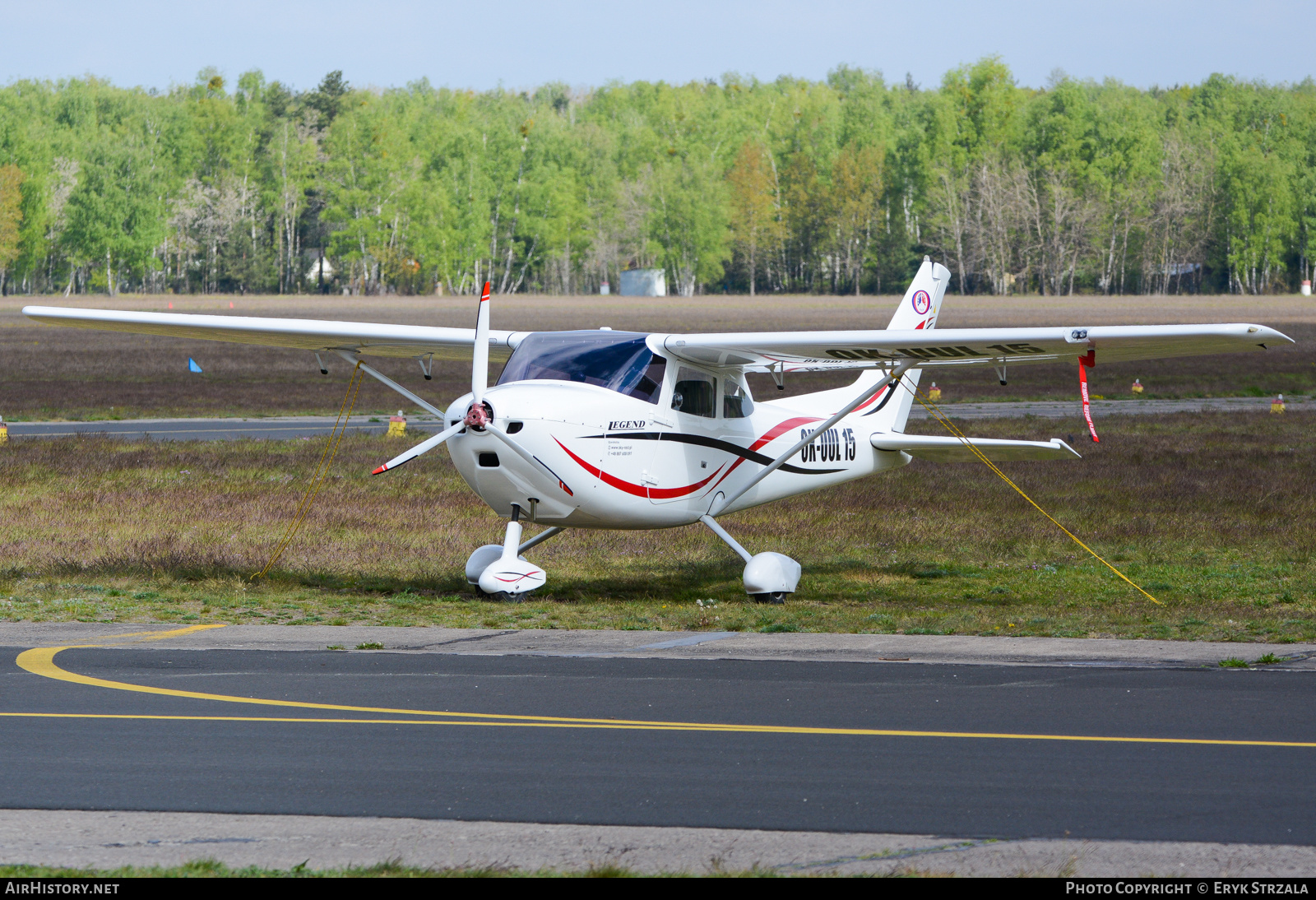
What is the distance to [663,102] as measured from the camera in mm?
177625

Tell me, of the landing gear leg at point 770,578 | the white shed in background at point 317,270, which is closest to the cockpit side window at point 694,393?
the landing gear leg at point 770,578

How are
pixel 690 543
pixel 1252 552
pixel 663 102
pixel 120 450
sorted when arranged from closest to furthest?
pixel 1252 552 < pixel 690 543 < pixel 120 450 < pixel 663 102

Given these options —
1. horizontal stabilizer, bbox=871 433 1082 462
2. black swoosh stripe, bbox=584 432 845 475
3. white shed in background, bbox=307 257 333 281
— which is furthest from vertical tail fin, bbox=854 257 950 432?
white shed in background, bbox=307 257 333 281

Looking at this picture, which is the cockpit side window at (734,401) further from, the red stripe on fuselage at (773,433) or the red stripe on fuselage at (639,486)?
the red stripe on fuselage at (639,486)

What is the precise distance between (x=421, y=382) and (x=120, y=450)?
22.4 m

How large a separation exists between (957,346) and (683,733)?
247 inches

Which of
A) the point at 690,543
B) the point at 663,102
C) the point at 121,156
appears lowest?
the point at 690,543

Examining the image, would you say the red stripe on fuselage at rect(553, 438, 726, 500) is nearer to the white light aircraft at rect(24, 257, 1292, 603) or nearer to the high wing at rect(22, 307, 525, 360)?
the white light aircraft at rect(24, 257, 1292, 603)

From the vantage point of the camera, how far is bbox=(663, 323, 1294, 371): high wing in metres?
13.1

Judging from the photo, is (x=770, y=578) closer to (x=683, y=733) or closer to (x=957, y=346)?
(x=957, y=346)

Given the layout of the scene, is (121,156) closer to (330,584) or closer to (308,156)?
(308,156)

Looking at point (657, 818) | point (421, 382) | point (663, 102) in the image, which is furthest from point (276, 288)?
point (657, 818)

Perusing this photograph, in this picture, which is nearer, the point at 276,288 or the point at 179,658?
the point at 179,658

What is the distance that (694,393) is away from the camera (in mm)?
14992
